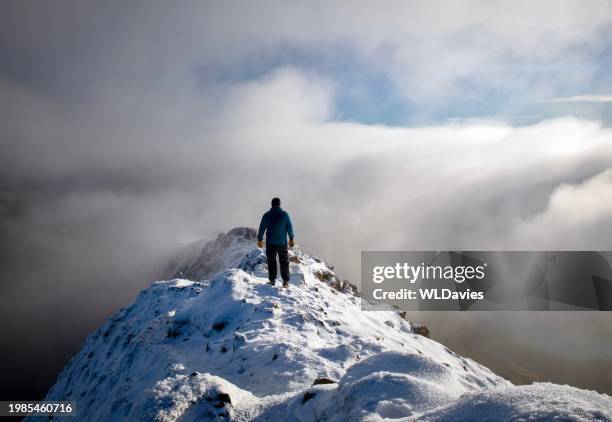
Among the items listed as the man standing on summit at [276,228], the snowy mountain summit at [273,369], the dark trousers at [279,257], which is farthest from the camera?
the dark trousers at [279,257]

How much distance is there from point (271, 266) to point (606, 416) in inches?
543

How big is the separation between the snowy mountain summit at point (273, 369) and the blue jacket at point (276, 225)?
4413mm

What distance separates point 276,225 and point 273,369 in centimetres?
569

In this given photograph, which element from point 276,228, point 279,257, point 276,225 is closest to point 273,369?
point 279,257

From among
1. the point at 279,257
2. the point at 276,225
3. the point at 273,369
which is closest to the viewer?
the point at 273,369

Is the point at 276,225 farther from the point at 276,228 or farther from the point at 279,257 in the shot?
the point at 279,257

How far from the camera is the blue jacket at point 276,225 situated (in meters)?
15.6

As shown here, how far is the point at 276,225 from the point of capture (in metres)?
15.6

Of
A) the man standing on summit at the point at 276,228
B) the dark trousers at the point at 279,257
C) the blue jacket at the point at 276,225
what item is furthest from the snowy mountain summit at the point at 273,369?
the blue jacket at the point at 276,225

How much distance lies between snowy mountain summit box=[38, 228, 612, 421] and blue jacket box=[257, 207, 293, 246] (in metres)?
4.41

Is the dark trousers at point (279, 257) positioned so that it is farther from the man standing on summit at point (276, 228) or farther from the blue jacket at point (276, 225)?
the blue jacket at point (276, 225)

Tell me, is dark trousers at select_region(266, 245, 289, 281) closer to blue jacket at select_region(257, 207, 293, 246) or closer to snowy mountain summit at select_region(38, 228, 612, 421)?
blue jacket at select_region(257, 207, 293, 246)

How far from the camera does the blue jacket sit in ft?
51.2

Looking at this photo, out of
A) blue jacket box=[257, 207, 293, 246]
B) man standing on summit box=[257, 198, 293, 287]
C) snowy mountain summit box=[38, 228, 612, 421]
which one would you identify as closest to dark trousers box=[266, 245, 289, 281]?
man standing on summit box=[257, 198, 293, 287]
